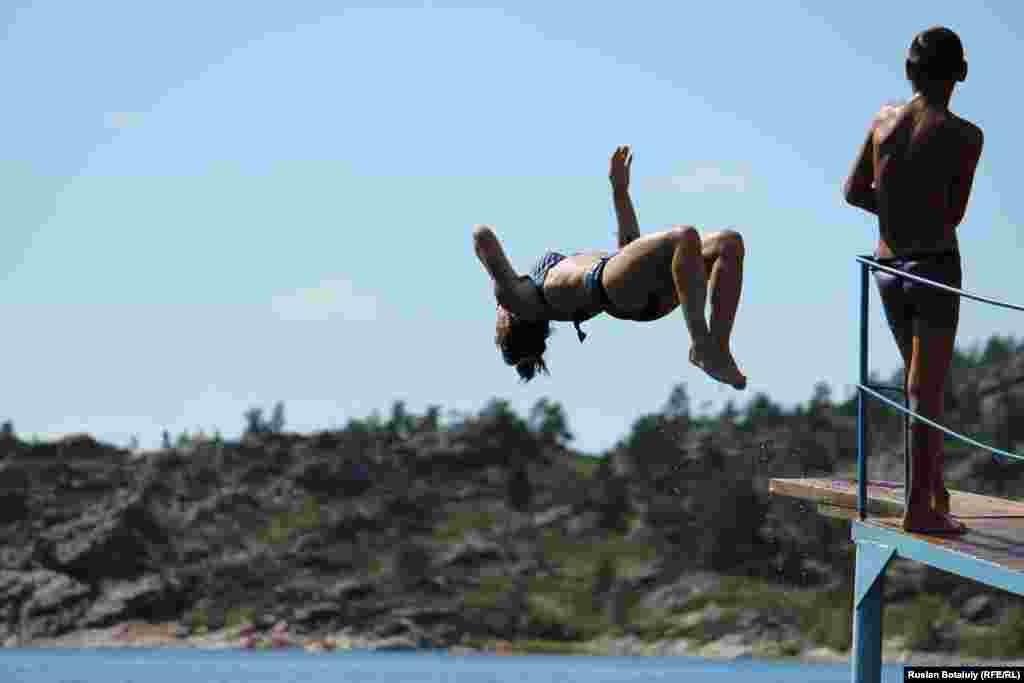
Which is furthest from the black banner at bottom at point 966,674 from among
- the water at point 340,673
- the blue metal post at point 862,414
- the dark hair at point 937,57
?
the water at point 340,673

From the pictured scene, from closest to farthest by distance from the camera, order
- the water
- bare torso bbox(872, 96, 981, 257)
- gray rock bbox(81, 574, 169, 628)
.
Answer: bare torso bbox(872, 96, 981, 257), the water, gray rock bbox(81, 574, 169, 628)

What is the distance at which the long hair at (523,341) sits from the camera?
450 inches

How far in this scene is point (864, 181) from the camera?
41.2 feet

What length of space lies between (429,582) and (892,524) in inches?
7148

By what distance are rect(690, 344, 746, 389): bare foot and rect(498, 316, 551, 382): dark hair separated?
158cm

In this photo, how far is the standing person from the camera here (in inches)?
476

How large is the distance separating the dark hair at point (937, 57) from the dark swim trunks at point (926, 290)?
1225mm

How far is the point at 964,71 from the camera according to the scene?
1224cm

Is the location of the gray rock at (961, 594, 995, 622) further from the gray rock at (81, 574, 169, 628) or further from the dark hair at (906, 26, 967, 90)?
the dark hair at (906, 26, 967, 90)

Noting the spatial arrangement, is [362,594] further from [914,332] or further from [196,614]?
[914,332]

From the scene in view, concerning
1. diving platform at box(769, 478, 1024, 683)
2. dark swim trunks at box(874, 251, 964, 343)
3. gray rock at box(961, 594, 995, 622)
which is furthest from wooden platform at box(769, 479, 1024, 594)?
gray rock at box(961, 594, 995, 622)

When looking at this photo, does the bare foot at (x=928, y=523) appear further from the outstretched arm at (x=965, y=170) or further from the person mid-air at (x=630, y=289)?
the person mid-air at (x=630, y=289)

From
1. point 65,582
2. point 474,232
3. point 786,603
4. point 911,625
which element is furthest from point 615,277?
point 65,582

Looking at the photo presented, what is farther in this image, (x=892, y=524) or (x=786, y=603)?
(x=786, y=603)
